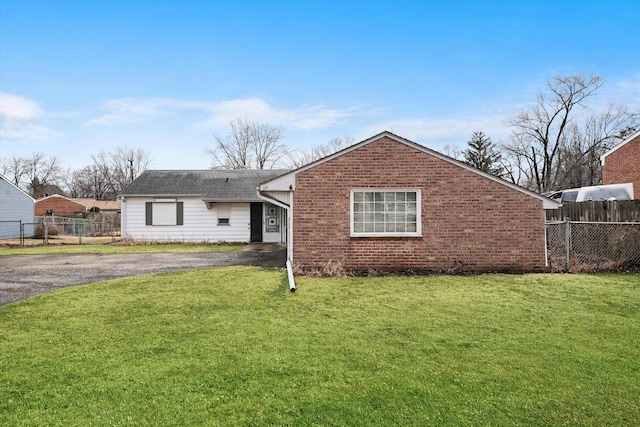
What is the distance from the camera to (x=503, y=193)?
10.0m

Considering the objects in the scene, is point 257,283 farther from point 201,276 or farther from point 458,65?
point 458,65

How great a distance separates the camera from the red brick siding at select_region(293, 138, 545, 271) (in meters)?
9.99

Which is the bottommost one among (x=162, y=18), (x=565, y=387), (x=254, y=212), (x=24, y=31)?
(x=565, y=387)

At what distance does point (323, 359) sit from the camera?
4.19 meters

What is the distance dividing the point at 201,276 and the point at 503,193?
27.3 ft

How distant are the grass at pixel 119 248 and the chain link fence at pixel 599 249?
41.7 feet

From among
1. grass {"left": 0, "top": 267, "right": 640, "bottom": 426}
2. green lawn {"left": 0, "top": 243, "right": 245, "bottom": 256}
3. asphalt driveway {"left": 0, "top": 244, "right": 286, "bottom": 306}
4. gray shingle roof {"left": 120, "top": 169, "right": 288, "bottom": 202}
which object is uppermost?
gray shingle roof {"left": 120, "top": 169, "right": 288, "bottom": 202}

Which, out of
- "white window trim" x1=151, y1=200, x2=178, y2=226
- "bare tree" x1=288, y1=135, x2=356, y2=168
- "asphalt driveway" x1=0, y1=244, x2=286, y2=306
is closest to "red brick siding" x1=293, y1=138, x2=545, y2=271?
"asphalt driveway" x1=0, y1=244, x2=286, y2=306

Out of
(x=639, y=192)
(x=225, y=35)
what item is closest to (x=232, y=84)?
(x=225, y=35)

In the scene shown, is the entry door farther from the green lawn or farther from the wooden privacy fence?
the wooden privacy fence

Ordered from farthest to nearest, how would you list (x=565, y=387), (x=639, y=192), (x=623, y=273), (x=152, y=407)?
(x=639, y=192) → (x=623, y=273) → (x=565, y=387) → (x=152, y=407)

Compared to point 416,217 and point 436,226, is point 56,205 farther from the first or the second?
point 436,226

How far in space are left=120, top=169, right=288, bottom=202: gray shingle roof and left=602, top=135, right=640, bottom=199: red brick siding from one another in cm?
1889

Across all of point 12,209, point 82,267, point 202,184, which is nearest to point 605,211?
point 82,267
